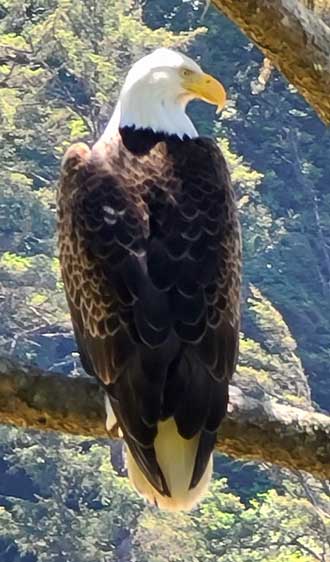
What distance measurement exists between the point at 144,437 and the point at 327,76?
92cm

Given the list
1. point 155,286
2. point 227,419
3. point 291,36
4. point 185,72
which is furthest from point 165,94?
point 227,419

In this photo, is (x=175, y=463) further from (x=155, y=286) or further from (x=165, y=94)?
(x=165, y=94)

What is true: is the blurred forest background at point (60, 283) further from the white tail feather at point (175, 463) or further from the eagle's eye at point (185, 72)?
the white tail feather at point (175, 463)

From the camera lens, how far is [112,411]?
279cm

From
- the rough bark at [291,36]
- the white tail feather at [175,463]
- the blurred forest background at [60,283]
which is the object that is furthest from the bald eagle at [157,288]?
the blurred forest background at [60,283]

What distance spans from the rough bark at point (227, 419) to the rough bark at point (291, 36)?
71 cm

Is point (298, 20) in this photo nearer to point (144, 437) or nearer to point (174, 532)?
point (144, 437)

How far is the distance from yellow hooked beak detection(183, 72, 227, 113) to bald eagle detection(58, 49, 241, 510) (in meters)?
0.02

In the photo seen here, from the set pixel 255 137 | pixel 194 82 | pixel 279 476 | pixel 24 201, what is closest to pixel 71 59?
pixel 24 201

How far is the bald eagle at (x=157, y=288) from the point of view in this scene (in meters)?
2.71

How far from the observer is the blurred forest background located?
12.6m

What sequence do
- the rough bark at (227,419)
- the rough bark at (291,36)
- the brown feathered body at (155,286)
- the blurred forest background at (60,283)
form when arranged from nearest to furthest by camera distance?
the brown feathered body at (155,286) → the rough bark at (227,419) → the rough bark at (291,36) → the blurred forest background at (60,283)

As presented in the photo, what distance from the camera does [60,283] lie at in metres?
13.5

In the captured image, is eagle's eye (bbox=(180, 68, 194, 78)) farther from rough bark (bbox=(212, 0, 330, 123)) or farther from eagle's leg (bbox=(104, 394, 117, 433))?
eagle's leg (bbox=(104, 394, 117, 433))
